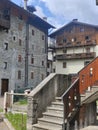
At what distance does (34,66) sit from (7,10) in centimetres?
965

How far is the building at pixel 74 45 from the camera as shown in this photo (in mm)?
40969

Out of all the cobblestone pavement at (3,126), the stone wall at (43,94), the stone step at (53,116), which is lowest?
the cobblestone pavement at (3,126)

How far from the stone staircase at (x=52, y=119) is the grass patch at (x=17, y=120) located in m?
0.69

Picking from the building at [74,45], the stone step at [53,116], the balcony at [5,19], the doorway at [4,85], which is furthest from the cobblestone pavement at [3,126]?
the building at [74,45]

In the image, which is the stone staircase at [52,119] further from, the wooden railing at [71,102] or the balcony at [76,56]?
the balcony at [76,56]

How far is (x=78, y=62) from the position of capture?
4238 centimetres

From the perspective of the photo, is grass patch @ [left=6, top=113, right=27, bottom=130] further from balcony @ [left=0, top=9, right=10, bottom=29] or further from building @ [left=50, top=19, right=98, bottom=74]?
building @ [left=50, top=19, right=98, bottom=74]

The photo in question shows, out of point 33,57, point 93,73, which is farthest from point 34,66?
point 93,73

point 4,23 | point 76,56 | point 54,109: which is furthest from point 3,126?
point 76,56

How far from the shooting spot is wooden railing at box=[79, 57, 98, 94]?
29.7ft

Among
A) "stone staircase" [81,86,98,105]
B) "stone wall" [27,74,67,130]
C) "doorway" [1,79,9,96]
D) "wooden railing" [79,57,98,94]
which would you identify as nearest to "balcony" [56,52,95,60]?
"doorway" [1,79,9,96]

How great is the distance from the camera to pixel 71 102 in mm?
8953

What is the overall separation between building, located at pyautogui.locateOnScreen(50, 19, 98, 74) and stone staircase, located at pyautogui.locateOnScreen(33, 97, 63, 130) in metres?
31.2

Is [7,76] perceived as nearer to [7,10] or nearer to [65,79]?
[7,10]
